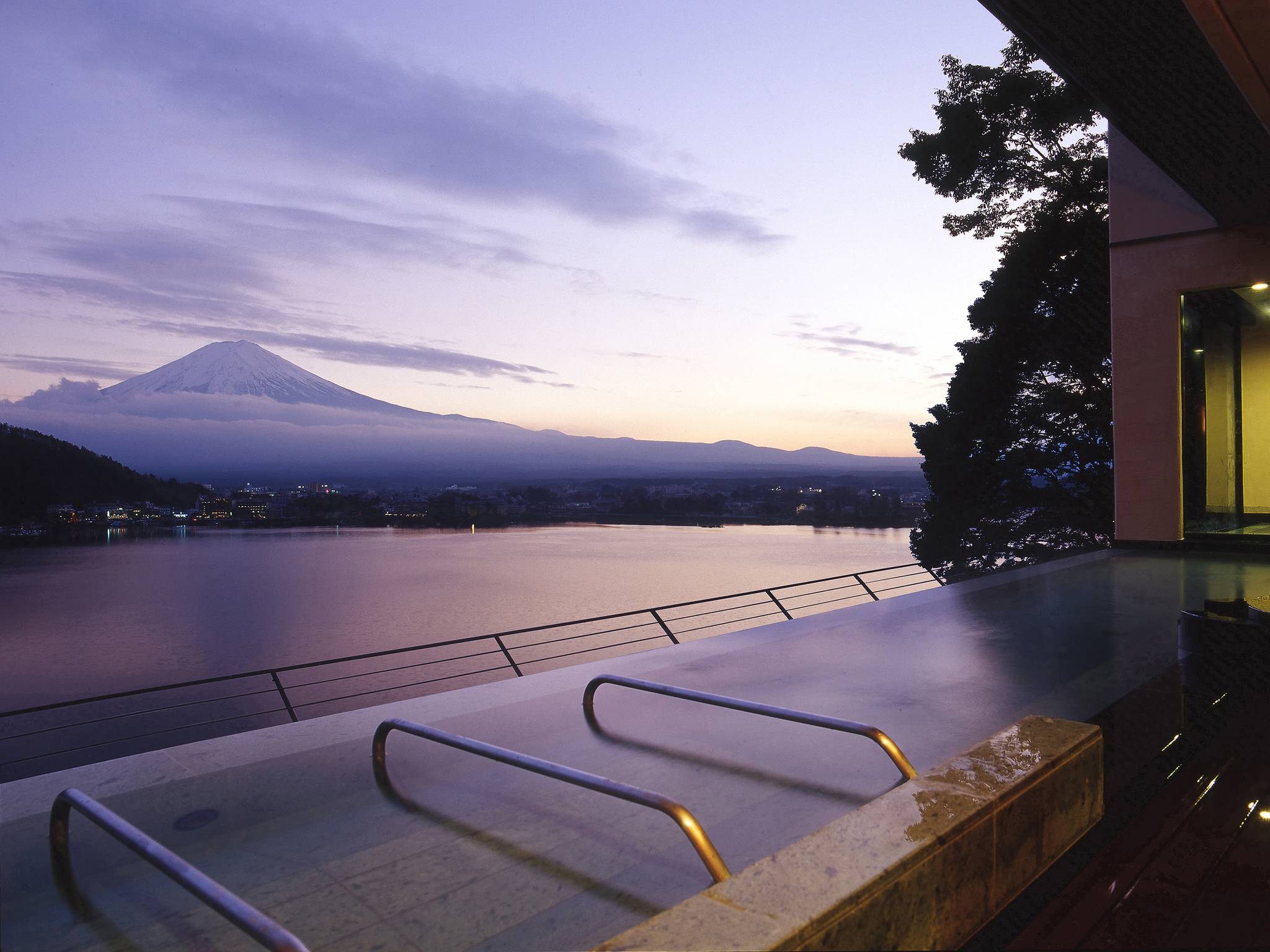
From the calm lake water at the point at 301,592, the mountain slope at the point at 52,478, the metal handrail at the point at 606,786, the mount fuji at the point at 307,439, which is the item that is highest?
the mount fuji at the point at 307,439

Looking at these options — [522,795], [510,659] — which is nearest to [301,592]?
[510,659]

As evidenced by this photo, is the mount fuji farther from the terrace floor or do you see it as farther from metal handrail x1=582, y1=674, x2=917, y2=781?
metal handrail x1=582, y1=674, x2=917, y2=781

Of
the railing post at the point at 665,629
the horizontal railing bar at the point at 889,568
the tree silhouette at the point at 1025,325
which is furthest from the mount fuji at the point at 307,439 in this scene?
the railing post at the point at 665,629

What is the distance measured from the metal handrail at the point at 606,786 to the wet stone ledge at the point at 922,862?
6.3 inches

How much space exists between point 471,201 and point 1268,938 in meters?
43.8

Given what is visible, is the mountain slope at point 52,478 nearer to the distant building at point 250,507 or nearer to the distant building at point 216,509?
the distant building at point 250,507

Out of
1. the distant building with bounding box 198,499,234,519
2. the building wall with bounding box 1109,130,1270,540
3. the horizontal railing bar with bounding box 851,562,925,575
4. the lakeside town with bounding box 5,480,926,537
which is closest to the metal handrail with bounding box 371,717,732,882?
the horizontal railing bar with bounding box 851,562,925,575

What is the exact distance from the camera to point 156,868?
183 cm

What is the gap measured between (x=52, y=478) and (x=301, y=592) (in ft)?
58.4

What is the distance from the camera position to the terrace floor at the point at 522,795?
1.90 metres

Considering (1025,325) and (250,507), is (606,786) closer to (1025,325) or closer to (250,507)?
(1025,325)

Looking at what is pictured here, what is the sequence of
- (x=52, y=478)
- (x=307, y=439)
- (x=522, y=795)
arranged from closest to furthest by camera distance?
(x=522, y=795) < (x=52, y=478) < (x=307, y=439)

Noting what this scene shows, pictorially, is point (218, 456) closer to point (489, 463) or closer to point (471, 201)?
point (489, 463)

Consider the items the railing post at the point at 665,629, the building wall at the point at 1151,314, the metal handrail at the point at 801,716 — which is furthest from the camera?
the building wall at the point at 1151,314
